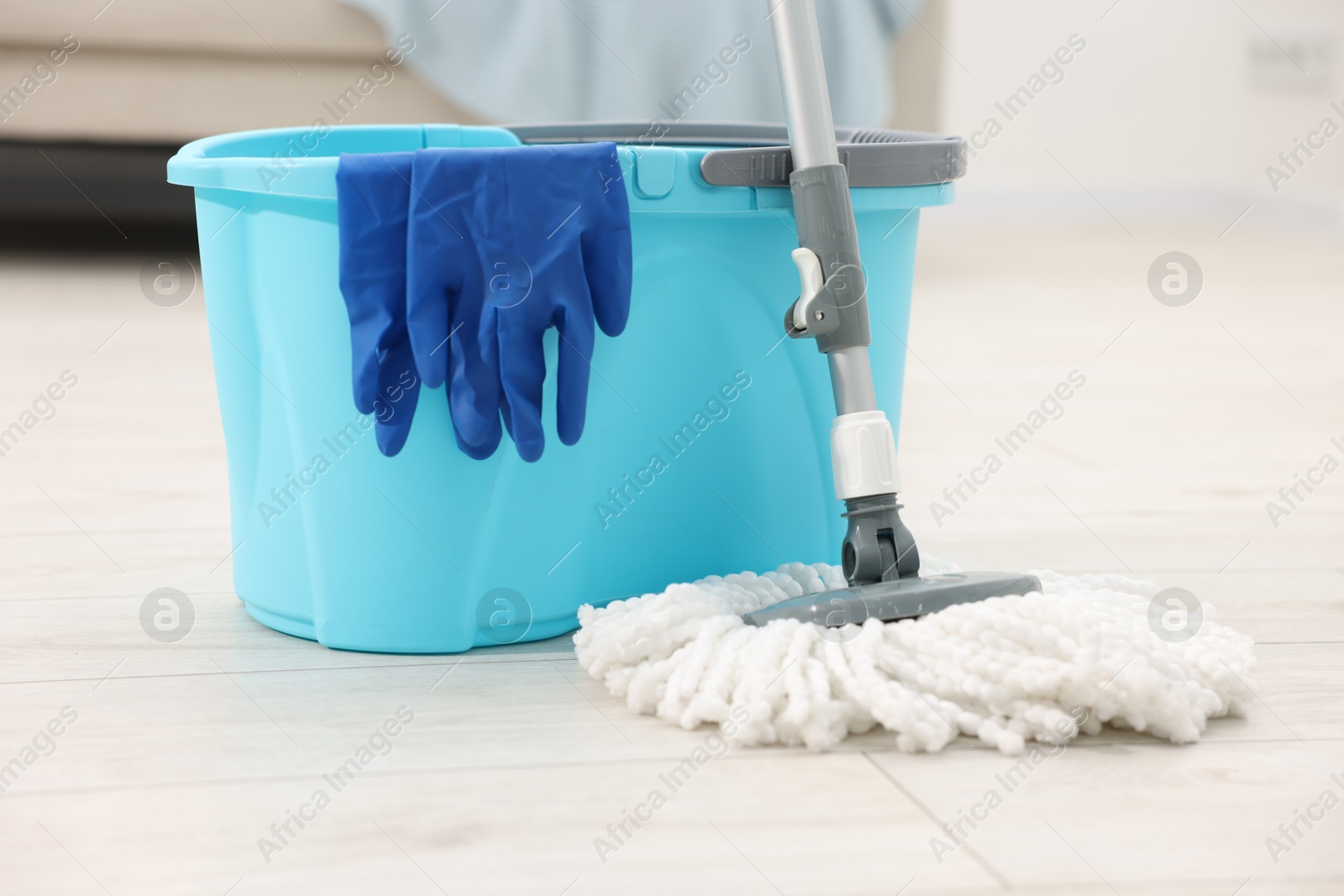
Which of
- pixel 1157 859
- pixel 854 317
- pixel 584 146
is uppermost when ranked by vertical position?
pixel 584 146

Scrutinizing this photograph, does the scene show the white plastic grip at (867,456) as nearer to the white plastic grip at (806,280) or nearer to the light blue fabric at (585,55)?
the white plastic grip at (806,280)

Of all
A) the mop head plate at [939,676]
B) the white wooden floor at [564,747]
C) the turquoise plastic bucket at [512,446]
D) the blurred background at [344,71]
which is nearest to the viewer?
the white wooden floor at [564,747]

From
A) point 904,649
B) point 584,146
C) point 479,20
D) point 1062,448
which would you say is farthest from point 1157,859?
point 479,20

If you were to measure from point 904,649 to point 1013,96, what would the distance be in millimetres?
2818

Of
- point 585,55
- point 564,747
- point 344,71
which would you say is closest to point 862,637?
point 564,747

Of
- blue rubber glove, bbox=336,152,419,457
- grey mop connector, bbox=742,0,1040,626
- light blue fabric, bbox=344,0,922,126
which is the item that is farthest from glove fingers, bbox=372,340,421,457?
light blue fabric, bbox=344,0,922,126

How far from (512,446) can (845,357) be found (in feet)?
0.64

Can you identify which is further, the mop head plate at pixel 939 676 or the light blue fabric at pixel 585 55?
the light blue fabric at pixel 585 55

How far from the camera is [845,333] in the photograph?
714 mm

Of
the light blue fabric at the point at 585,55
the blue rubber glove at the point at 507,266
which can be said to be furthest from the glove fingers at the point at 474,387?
the light blue fabric at the point at 585,55

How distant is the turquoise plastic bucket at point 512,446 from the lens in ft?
2.33

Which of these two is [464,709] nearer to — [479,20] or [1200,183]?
[479,20]

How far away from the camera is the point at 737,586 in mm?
758

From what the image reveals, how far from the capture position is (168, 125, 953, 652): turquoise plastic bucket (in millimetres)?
709
